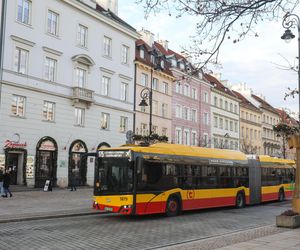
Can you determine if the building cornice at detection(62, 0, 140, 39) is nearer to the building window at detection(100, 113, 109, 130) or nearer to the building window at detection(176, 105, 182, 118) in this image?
the building window at detection(100, 113, 109, 130)

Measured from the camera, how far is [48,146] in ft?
114

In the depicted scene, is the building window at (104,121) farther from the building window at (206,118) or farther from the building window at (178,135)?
the building window at (206,118)

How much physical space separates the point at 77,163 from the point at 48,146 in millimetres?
3893

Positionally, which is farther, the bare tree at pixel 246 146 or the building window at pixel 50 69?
the bare tree at pixel 246 146

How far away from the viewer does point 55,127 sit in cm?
3544

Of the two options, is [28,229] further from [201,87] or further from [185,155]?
[201,87]

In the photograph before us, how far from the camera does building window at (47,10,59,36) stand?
35594 millimetres

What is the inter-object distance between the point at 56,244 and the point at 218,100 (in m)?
59.6

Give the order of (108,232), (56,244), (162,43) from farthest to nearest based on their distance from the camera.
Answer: (162,43) < (108,232) < (56,244)

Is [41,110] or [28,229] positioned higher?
[41,110]

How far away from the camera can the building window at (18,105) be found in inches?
1256

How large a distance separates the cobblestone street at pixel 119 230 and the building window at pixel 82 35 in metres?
23.1

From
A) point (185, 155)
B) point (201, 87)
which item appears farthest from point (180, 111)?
point (185, 155)

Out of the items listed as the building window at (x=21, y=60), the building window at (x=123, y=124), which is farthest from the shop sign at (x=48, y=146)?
the building window at (x=123, y=124)
